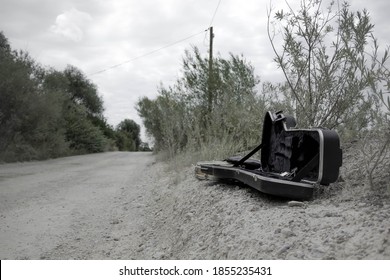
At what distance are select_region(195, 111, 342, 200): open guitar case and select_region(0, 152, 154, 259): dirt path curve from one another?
5.46 ft

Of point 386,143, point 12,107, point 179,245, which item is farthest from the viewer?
point 12,107

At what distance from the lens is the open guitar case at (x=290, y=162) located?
364 cm

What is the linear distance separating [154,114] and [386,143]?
67.9ft

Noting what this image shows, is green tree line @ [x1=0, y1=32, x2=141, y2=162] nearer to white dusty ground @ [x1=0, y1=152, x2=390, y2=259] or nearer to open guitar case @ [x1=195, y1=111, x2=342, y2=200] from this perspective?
white dusty ground @ [x1=0, y1=152, x2=390, y2=259]

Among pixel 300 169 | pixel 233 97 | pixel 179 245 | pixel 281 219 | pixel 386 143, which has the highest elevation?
pixel 233 97

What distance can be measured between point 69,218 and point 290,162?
353 centimetres

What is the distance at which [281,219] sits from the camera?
124 inches

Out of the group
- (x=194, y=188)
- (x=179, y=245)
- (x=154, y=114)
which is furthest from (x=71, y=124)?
(x=179, y=245)

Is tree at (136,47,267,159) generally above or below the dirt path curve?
above

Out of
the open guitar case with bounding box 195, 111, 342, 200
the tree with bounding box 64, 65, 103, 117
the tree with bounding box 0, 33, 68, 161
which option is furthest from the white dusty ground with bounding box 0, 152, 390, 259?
the tree with bounding box 64, 65, 103, 117

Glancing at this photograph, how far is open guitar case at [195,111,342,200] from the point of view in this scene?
364 centimetres

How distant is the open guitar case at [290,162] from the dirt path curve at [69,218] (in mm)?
1664

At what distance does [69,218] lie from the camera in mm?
5996

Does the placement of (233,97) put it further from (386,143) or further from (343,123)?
(386,143)
